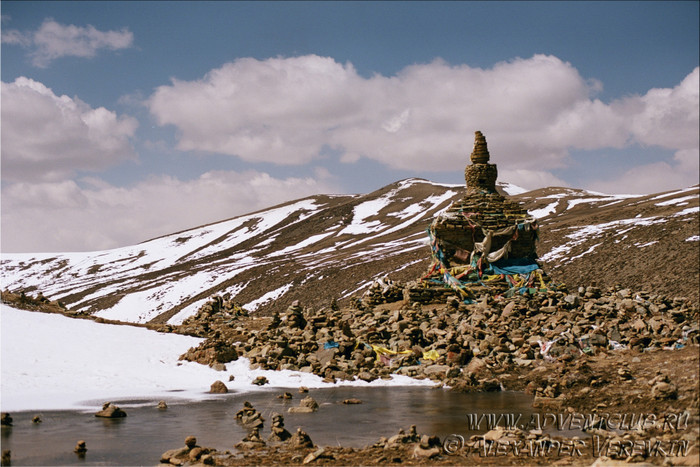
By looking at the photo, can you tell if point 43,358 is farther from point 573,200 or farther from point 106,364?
point 573,200

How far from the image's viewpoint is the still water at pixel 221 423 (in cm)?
1089

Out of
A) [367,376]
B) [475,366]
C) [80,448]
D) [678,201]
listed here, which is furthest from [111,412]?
[678,201]

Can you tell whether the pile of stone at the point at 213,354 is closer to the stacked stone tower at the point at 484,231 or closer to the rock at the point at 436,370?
the rock at the point at 436,370

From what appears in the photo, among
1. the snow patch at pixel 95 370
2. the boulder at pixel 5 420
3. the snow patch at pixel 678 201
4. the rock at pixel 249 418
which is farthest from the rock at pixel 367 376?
the snow patch at pixel 678 201

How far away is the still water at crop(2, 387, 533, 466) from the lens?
35.7ft

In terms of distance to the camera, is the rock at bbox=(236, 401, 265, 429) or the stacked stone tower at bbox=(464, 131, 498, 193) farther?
the stacked stone tower at bbox=(464, 131, 498, 193)

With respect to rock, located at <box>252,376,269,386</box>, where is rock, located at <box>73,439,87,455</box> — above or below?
above

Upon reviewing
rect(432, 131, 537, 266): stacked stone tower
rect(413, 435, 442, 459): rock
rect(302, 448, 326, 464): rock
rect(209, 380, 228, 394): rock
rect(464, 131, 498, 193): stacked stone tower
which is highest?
rect(464, 131, 498, 193): stacked stone tower

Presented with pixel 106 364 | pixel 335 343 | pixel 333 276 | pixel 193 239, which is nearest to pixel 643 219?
pixel 333 276

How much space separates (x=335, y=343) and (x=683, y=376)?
10.7 m

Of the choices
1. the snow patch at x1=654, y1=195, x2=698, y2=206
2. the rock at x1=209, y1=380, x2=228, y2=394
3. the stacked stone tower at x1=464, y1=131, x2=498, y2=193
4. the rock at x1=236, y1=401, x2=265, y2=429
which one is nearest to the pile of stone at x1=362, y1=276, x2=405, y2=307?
the stacked stone tower at x1=464, y1=131, x2=498, y2=193

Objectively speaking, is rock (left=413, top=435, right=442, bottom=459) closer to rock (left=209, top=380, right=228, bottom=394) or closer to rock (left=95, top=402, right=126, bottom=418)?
rock (left=95, top=402, right=126, bottom=418)

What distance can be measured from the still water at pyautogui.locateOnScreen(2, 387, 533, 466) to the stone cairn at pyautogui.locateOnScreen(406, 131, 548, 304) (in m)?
11.0

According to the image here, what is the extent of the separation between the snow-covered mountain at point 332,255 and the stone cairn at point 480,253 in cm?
1211
